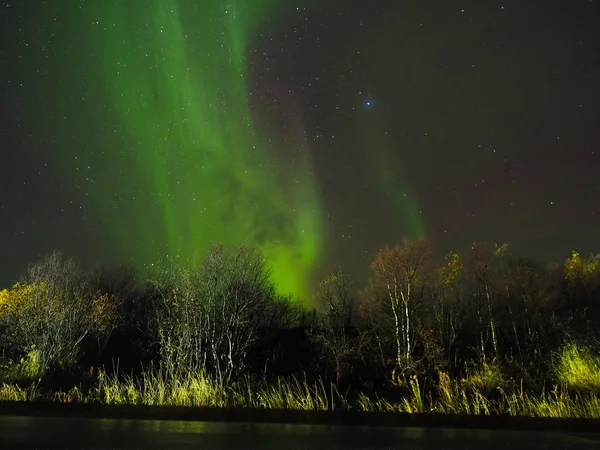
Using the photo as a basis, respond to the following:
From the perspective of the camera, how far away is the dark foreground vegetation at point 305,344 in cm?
780

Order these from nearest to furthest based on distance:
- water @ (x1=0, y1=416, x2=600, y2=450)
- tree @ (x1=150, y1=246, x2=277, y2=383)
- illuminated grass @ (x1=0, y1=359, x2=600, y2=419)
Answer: water @ (x1=0, y1=416, x2=600, y2=450) → illuminated grass @ (x1=0, y1=359, x2=600, y2=419) → tree @ (x1=150, y1=246, x2=277, y2=383)

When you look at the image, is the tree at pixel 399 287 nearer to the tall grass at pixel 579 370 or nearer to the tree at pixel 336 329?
the tree at pixel 336 329

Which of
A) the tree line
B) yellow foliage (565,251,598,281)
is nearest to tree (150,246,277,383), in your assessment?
the tree line

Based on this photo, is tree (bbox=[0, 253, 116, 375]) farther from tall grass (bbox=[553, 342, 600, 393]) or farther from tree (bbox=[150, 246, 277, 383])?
tall grass (bbox=[553, 342, 600, 393])

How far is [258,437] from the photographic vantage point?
5.03 metres

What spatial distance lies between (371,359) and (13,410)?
20938mm

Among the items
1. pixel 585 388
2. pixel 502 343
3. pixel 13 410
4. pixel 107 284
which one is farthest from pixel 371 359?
pixel 107 284

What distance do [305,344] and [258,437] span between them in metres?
25.6

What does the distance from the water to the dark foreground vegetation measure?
159 cm

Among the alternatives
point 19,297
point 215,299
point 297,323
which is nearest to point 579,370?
point 215,299

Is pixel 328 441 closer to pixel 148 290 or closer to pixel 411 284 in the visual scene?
pixel 411 284

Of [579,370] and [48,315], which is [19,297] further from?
[579,370]

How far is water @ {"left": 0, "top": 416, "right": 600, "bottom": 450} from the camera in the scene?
4.73 meters

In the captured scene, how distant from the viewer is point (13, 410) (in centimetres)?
651
